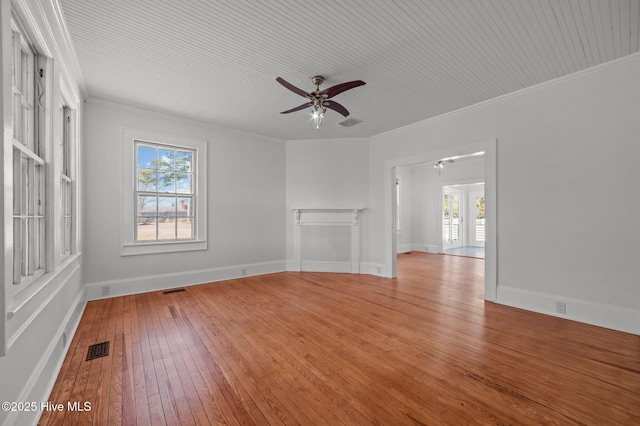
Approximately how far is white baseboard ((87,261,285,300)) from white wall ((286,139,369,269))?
2.51 ft

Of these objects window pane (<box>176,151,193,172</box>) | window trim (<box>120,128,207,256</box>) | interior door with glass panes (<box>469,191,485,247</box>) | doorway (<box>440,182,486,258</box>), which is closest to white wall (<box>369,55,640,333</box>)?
window trim (<box>120,128,207,256</box>)

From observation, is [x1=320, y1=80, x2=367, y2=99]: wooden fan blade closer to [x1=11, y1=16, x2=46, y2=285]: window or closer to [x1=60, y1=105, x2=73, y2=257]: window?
[x1=11, y1=16, x2=46, y2=285]: window

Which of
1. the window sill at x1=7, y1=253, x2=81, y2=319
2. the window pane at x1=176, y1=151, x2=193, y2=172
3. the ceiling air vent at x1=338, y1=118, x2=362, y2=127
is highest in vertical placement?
the ceiling air vent at x1=338, y1=118, x2=362, y2=127

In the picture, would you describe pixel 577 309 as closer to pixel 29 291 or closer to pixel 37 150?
pixel 29 291

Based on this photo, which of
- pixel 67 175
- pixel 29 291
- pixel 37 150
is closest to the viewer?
pixel 29 291

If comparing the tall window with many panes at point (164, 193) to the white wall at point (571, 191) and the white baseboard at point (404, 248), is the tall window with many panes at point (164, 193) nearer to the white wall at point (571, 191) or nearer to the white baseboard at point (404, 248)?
the white wall at point (571, 191)

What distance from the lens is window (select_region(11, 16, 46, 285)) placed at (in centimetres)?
166

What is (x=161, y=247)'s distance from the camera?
4434mm

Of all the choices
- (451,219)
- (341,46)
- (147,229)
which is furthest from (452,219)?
(147,229)

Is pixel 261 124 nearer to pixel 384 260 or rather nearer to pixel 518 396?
pixel 384 260

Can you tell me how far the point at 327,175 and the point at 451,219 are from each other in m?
5.71

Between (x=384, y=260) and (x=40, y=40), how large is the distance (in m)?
5.22

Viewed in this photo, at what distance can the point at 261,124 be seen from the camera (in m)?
4.91

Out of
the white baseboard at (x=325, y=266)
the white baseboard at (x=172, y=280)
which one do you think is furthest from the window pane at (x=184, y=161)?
the white baseboard at (x=325, y=266)
